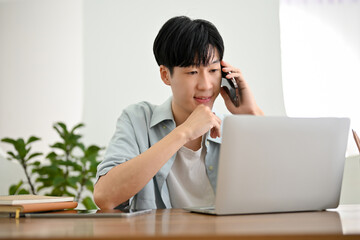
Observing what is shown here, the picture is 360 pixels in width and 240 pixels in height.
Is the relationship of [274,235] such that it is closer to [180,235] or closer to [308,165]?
[180,235]

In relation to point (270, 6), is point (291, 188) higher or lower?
lower

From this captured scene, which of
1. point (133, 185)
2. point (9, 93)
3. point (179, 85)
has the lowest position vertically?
point (133, 185)

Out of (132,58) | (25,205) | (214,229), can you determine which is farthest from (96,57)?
(214,229)

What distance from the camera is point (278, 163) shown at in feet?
3.23

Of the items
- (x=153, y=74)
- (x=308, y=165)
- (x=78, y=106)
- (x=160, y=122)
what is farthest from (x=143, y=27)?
(x=308, y=165)

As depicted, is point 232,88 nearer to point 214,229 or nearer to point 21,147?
point 214,229

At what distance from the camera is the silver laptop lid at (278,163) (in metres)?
0.95

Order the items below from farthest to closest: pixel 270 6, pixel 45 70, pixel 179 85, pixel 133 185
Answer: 1. pixel 45 70
2. pixel 270 6
3. pixel 179 85
4. pixel 133 185

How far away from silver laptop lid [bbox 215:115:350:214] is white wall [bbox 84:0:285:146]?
284cm

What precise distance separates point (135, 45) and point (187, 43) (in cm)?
242

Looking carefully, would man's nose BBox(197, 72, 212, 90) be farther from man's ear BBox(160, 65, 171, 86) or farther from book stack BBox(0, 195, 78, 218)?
book stack BBox(0, 195, 78, 218)

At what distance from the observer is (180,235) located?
642 mm

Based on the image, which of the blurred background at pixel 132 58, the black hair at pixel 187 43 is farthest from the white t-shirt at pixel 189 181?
the blurred background at pixel 132 58

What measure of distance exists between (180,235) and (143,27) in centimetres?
358
